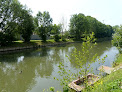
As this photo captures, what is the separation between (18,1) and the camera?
24078 millimetres

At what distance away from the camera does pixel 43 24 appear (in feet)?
112

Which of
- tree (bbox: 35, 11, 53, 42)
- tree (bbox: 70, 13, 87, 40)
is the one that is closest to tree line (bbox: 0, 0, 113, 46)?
tree (bbox: 35, 11, 53, 42)

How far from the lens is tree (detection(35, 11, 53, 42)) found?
33.1m

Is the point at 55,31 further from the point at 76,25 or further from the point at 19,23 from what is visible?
the point at 19,23

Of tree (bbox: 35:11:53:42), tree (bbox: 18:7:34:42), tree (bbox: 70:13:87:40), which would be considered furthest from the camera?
tree (bbox: 70:13:87:40)

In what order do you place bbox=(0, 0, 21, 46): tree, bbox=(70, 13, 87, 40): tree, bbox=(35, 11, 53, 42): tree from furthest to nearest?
bbox=(70, 13, 87, 40): tree → bbox=(35, 11, 53, 42): tree → bbox=(0, 0, 21, 46): tree

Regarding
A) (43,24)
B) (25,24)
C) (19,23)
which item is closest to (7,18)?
(19,23)

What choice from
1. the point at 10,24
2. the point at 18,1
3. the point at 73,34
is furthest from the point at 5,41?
the point at 73,34

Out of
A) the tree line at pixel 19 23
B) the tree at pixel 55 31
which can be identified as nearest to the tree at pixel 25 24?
the tree line at pixel 19 23

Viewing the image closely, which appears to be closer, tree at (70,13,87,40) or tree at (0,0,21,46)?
tree at (0,0,21,46)

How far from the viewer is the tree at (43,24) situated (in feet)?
108

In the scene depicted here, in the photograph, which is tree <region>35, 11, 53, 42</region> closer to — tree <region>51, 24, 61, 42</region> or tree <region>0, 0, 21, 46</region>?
tree <region>51, 24, 61, 42</region>

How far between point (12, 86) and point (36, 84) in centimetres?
168

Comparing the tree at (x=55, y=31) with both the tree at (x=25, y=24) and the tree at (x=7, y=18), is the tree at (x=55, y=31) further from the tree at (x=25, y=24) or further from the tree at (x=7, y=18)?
the tree at (x=7, y=18)
